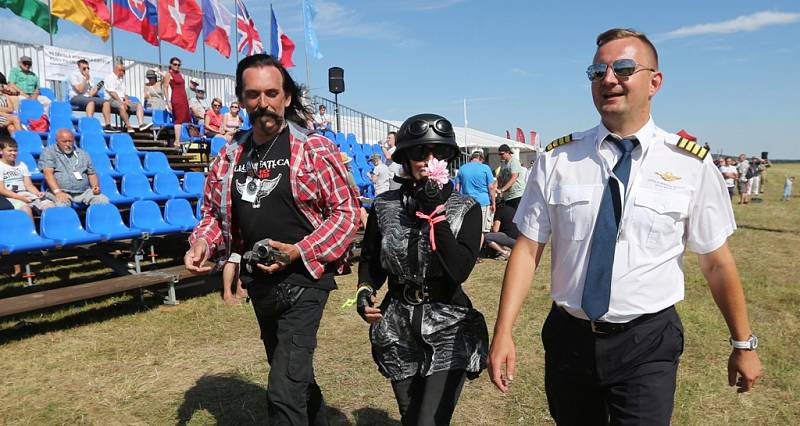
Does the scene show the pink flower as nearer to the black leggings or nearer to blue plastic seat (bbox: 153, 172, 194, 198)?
the black leggings

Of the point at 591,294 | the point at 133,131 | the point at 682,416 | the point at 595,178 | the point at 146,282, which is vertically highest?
the point at 133,131

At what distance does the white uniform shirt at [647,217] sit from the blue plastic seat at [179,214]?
7025 mm

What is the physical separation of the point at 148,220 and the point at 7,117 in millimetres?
3569

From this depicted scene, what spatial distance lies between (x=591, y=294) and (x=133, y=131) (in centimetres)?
1259

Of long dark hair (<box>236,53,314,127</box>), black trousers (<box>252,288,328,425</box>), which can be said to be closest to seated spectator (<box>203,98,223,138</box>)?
long dark hair (<box>236,53,314,127</box>)

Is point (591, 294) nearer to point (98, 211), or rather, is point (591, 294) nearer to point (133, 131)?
point (98, 211)

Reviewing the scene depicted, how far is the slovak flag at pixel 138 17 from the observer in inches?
536

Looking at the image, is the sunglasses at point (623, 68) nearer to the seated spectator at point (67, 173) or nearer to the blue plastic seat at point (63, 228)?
the blue plastic seat at point (63, 228)

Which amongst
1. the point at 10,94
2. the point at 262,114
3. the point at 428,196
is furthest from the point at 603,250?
the point at 10,94

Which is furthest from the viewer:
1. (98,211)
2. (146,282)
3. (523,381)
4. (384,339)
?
(98,211)

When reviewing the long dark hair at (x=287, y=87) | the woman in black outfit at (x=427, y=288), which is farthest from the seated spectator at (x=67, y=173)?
the woman in black outfit at (x=427, y=288)

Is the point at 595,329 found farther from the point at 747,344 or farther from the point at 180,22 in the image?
the point at 180,22

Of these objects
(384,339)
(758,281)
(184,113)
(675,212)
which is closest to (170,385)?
(384,339)

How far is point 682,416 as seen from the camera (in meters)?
3.91
